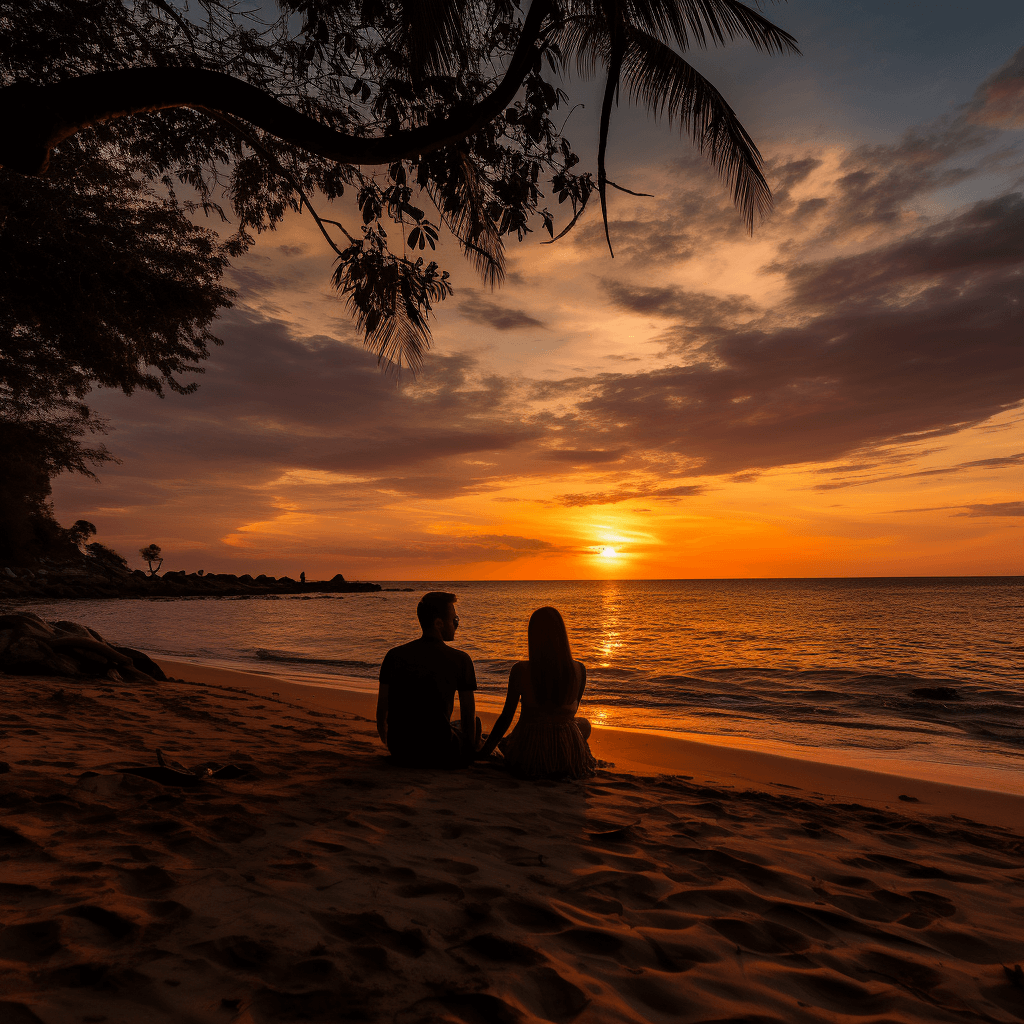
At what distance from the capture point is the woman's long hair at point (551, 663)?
4.95m

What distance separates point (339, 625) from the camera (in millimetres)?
33469

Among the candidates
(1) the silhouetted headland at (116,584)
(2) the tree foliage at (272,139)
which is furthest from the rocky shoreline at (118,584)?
(2) the tree foliage at (272,139)

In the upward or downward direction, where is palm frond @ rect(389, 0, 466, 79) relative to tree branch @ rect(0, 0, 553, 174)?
upward

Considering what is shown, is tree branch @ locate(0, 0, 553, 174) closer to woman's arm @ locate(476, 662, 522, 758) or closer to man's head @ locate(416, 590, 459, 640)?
man's head @ locate(416, 590, 459, 640)

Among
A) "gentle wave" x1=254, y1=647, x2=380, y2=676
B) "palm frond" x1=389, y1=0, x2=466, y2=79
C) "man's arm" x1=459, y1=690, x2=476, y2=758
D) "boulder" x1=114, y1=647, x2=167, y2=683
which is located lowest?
"gentle wave" x1=254, y1=647, x2=380, y2=676

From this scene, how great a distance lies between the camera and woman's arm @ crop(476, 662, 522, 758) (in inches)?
202

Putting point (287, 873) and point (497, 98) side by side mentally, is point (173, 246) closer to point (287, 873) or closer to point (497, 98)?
point (497, 98)

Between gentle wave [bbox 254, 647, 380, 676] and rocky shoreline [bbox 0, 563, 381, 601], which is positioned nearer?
gentle wave [bbox 254, 647, 380, 676]

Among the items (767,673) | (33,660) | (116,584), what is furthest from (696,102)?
(116,584)

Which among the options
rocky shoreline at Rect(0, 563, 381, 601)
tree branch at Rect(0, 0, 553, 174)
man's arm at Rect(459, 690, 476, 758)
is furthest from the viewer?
rocky shoreline at Rect(0, 563, 381, 601)

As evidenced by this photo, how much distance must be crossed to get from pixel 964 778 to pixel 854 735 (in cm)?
280

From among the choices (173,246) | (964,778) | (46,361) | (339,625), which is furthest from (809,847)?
(339,625)

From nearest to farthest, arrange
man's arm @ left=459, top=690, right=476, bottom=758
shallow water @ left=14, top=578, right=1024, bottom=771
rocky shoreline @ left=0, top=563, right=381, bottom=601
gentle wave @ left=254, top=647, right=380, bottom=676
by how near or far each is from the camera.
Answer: man's arm @ left=459, top=690, right=476, bottom=758 < shallow water @ left=14, top=578, right=1024, bottom=771 < gentle wave @ left=254, top=647, right=380, bottom=676 < rocky shoreline @ left=0, top=563, right=381, bottom=601

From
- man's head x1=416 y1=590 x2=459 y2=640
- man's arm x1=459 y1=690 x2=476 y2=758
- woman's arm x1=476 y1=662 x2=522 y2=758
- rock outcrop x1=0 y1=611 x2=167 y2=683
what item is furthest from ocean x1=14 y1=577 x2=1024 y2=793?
man's head x1=416 y1=590 x2=459 y2=640
